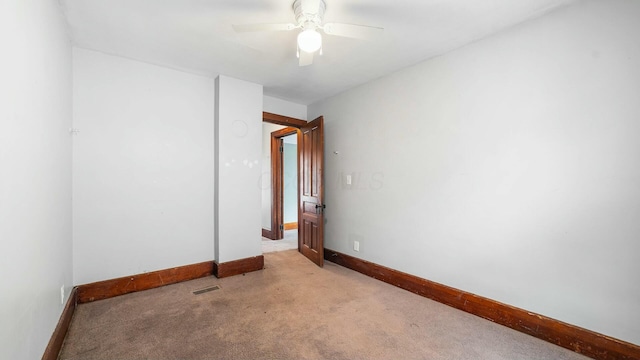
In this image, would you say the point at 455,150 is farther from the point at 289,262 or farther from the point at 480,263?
the point at 289,262

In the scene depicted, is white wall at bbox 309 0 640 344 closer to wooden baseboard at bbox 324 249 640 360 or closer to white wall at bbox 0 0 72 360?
wooden baseboard at bbox 324 249 640 360

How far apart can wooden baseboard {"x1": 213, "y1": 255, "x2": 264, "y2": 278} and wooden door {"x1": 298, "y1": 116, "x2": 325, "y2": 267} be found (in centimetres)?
82

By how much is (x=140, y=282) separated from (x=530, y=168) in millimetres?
3901

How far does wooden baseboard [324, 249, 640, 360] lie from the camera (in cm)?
173

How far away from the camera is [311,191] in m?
3.96

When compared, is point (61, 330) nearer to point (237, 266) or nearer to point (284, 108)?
point (237, 266)

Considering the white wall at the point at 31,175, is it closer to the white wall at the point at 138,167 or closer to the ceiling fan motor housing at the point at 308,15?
the white wall at the point at 138,167

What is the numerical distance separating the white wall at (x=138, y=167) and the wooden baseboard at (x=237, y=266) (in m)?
0.23

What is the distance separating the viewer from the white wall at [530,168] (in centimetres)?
172

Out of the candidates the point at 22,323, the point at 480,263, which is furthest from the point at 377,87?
the point at 22,323

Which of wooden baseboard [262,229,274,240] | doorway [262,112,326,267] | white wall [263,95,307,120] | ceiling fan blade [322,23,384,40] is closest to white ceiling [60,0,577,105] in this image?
ceiling fan blade [322,23,384,40]

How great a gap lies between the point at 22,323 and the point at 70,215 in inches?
59.8

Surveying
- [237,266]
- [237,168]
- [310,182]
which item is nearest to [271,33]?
[237,168]

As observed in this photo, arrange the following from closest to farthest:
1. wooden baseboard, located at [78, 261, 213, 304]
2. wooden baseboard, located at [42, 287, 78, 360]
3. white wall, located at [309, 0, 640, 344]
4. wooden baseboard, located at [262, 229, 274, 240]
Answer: wooden baseboard, located at [42, 287, 78, 360] < white wall, located at [309, 0, 640, 344] < wooden baseboard, located at [78, 261, 213, 304] < wooden baseboard, located at [262, 229, 274, 240]
